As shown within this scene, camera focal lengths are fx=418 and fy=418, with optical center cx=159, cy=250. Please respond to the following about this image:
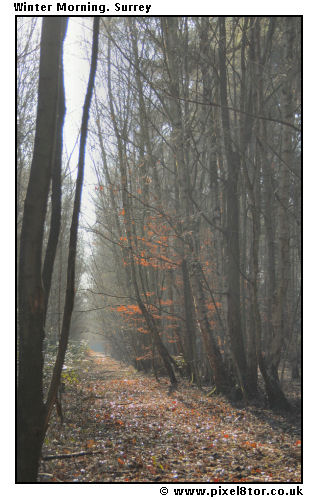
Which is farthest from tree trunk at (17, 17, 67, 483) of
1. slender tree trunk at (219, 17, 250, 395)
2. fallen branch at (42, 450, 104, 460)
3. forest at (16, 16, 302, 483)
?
slender tree trunk at (219, 17, 250, 395)

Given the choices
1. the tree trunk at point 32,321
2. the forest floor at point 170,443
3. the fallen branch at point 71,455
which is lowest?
the forest floor at point 170,443

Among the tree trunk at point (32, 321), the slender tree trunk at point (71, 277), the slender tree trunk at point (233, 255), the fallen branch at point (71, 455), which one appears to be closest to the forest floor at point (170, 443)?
the fallen branch at point (71, 455)

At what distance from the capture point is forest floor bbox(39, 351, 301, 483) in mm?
3963

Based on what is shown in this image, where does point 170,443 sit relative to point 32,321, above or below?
below

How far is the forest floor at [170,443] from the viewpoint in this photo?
3963 millimetres

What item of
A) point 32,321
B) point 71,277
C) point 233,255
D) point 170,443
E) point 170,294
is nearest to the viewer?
point 32,321

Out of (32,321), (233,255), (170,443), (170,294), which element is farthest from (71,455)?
(170,294)

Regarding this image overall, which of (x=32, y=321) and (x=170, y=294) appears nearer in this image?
(x=32, y=321)

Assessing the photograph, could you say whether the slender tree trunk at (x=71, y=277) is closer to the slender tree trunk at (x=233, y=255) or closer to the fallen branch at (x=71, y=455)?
the fallen branch at (x=71, y=455)

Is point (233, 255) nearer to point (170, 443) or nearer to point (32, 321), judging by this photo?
point (170, 443)

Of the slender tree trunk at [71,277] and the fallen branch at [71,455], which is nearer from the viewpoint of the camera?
the slender tree trunk at [71,277]

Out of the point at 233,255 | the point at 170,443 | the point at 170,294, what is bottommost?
the point at 170,443

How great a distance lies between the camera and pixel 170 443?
542 cm
